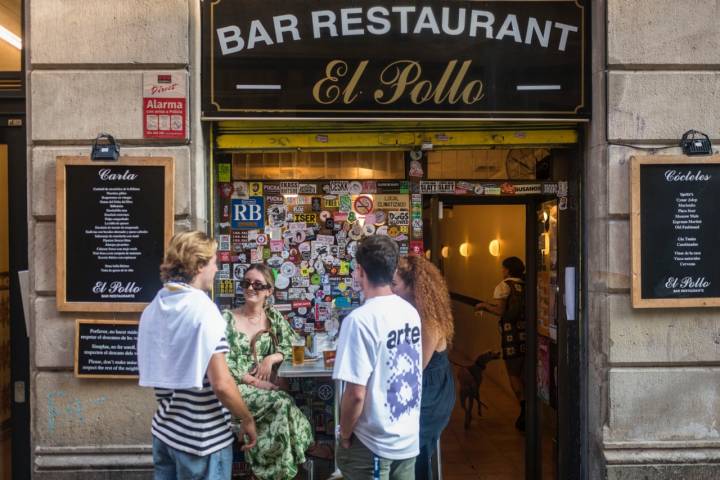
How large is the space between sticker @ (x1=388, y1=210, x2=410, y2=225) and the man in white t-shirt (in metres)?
1.93

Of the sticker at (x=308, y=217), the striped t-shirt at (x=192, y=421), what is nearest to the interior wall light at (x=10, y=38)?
the sticker at (x=308, y=217)

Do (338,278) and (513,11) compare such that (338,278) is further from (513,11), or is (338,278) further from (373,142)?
(513,11)

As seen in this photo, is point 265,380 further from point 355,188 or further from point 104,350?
point 355,188

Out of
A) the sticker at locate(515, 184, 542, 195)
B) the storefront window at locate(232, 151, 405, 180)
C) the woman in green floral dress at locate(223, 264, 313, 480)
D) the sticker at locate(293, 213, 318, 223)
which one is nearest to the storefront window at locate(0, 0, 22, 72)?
the storefront window at locate(232, 151, 405, 180)

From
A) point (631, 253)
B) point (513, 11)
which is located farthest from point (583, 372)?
point (513, 11)

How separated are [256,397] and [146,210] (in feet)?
4.99

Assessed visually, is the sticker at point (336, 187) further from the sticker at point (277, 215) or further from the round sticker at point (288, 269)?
the round sticker at point (288, 269)

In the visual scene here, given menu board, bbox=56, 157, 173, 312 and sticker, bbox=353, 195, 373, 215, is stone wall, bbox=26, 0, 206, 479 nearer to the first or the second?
menu board, bbox=56, 157, 173, 312

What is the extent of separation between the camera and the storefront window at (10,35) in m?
4.75

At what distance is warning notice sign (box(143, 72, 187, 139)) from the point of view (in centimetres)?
441

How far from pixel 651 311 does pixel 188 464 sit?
3.38 m

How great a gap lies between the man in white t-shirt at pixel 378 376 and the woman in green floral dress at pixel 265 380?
0.97 metres

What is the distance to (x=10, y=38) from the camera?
4.77 m

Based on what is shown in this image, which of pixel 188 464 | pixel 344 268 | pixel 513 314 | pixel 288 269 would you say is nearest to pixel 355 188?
pixel 344 268
